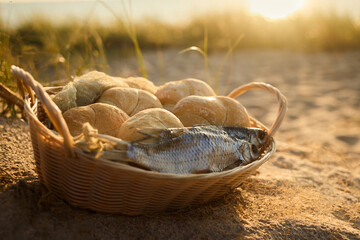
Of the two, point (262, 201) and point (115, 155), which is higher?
point (115, 155)

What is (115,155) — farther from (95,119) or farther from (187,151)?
(95,119)

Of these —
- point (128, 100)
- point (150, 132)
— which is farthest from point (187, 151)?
point (128, 100)

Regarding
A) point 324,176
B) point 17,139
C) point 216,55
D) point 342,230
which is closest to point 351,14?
point 216,55

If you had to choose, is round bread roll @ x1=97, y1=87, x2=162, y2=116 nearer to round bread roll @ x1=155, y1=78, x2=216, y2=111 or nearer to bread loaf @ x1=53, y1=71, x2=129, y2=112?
bread loaf @ x1=53, y1=71, x2=129, y2=112

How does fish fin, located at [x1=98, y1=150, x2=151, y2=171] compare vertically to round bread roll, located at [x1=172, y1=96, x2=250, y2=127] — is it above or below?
above

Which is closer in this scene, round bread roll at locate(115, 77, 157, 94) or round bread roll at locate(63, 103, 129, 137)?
round bread roll at locate(63, 103, 129, 137)

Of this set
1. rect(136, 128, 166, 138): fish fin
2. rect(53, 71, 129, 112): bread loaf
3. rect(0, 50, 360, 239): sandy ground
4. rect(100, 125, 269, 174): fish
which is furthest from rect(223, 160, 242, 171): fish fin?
rect(53, 71, 129, 112): bread loaf

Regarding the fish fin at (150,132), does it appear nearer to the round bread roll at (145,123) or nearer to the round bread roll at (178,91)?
the round bread roll at (145,123)
